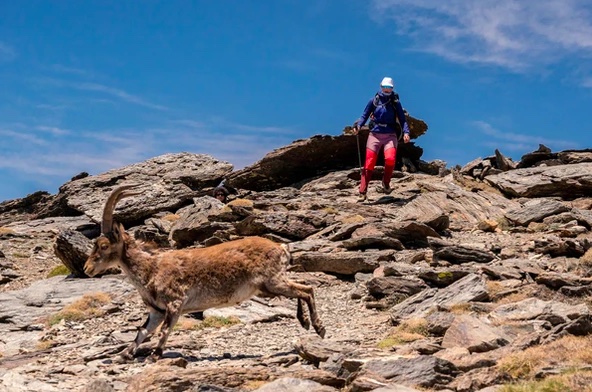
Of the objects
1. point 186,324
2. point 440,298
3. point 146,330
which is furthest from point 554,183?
point 146,330

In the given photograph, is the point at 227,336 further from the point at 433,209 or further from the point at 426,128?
the point at 426,128

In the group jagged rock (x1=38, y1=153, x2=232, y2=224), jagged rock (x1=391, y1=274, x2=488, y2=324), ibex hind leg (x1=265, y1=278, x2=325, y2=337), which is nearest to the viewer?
ibex hind leg (x1=265, y1=278, x2=325, y2=337)

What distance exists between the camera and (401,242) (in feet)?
78.2

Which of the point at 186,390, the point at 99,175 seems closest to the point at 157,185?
the point at 99,175

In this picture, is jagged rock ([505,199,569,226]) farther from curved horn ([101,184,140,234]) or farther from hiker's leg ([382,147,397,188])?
curved horn ([101,184,140,234])

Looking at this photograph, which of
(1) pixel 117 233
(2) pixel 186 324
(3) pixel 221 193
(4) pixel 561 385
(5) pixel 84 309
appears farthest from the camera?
(3) pixel 221 193

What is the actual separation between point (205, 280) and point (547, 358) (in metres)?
6.02

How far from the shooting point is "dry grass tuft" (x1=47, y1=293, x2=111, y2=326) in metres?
18.6

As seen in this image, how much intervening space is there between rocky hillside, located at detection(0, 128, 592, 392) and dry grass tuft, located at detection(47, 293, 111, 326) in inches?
2.3

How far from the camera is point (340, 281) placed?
20.9 meters

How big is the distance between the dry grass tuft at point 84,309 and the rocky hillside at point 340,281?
59mm

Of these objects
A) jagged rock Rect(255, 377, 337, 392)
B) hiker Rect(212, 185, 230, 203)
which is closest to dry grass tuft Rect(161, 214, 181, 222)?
hiker Rect(212, 185, 230, 203)

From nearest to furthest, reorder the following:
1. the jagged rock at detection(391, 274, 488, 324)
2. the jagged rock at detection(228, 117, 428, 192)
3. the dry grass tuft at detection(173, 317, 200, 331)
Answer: the jagged rock at detection(391, 274, 488, 324), the dry grass tuft at detection(173, 317, 200, 331), the jagged rock at detection(228, 117, 428, 192)

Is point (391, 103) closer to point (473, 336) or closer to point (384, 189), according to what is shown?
point (384, 189)
